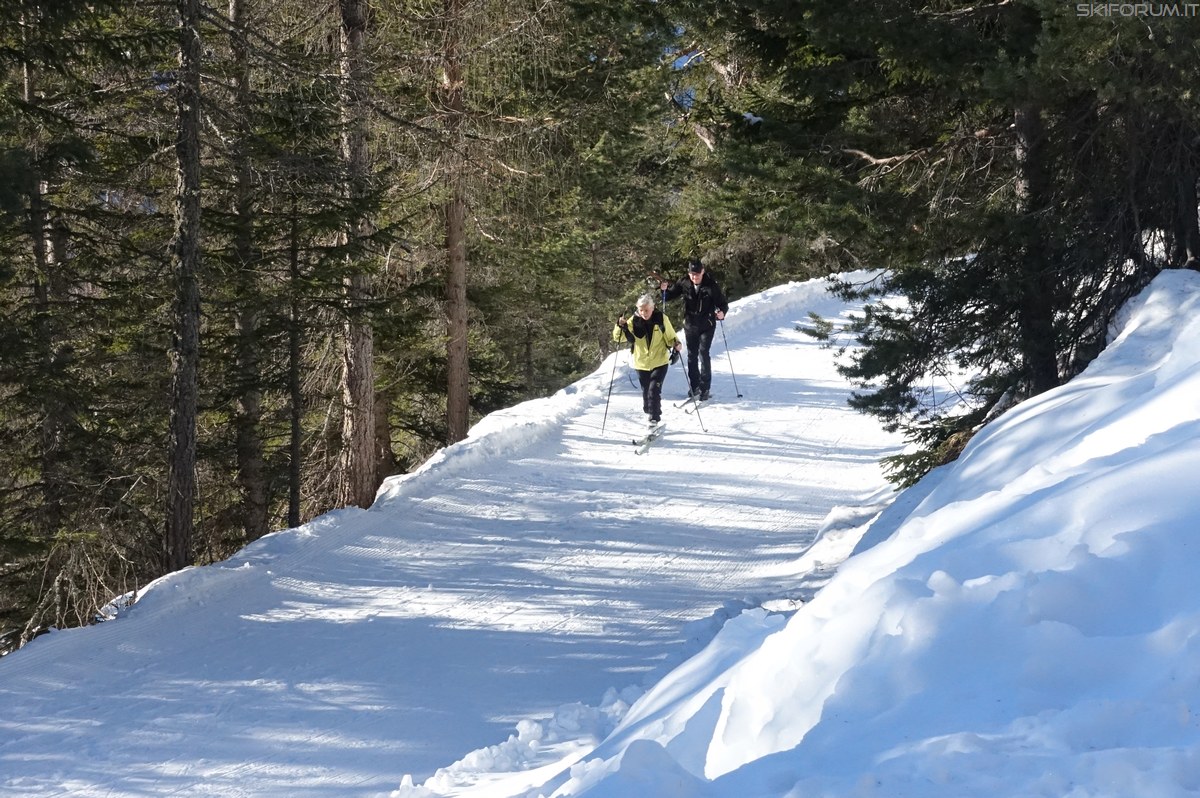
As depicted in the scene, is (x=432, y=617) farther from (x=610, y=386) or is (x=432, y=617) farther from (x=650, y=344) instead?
(x=610, y=386)

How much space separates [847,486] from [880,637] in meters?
9.15

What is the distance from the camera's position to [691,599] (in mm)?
9023

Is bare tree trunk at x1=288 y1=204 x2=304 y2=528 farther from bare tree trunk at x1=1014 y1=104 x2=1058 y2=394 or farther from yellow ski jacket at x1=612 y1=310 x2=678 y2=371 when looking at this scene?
bare tree trunk at x1=1014 y1=104 x2=1058 y2=394

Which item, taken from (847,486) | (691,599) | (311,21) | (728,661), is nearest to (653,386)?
(847,486)

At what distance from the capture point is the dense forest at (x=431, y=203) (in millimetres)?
8586

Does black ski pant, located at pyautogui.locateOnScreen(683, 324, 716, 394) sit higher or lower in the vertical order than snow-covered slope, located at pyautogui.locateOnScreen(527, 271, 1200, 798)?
higher

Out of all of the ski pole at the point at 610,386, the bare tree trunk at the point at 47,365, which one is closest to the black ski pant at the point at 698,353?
the ski pole at the point at 610,386

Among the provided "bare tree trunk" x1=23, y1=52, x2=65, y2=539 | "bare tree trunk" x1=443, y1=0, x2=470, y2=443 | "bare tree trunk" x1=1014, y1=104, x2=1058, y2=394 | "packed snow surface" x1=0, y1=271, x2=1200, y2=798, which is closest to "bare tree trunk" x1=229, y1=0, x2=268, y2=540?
"bare tree trunk" x1=23, y1=52, x2=65, y2=539

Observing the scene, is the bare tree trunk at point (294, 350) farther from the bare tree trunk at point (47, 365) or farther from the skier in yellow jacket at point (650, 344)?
the skier in yellow jacket at point (650, 344)

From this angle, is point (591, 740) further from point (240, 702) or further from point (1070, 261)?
point (1070, 261)

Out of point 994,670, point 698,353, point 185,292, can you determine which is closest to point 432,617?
point 185,292

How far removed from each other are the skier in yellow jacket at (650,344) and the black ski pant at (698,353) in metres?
0.86

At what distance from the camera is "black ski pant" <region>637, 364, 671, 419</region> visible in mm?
14531

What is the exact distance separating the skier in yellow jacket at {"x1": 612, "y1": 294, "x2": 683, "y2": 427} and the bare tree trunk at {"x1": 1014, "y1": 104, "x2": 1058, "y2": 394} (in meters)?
5.74
